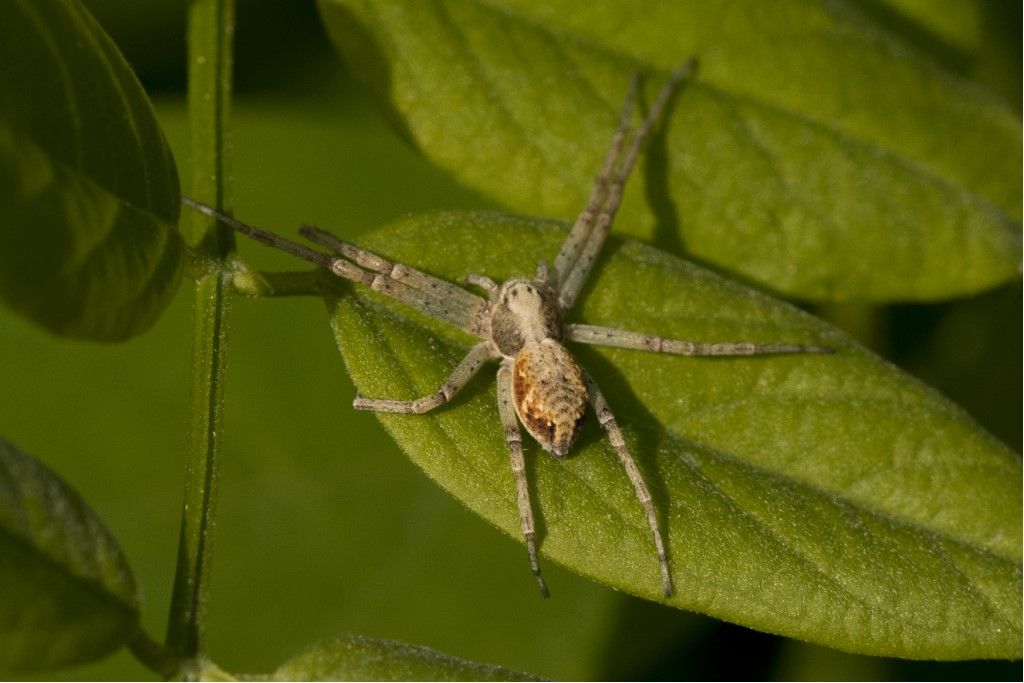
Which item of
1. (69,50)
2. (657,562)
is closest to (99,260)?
(69,50)

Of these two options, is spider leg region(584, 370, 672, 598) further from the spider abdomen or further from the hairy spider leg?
the hairy spider leg

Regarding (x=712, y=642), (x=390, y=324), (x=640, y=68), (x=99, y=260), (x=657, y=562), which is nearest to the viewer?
(x=99, y=260)

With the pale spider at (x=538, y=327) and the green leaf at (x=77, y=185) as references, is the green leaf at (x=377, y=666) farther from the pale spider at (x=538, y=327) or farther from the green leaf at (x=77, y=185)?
the green leaf at (x=77, y=185)

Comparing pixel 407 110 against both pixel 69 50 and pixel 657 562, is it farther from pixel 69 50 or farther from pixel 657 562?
pixel 657 562

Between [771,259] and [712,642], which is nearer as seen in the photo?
[771,259]

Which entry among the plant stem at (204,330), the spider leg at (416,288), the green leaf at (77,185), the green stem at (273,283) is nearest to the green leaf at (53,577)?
the plant stem at (204,330)

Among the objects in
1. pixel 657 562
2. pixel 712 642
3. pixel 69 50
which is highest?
pixel 69 50

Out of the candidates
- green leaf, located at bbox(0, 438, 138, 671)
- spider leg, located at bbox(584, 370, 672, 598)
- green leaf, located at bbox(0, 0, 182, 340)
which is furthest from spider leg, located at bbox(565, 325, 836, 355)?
green leaf, located at bbox(0, 438, 138, 671)

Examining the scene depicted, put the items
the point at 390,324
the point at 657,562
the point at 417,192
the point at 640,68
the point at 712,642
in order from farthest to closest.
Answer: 1. the point at 417,192
2. the point at 712,642
3. the point at 640,68
4. the point at 390,324
5. the point at 657,562
